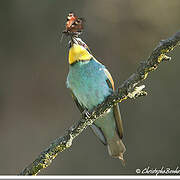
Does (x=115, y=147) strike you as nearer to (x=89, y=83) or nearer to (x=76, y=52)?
(x=89, y=83)

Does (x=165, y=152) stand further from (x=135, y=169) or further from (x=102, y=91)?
(x=102, y=91)

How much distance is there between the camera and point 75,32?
203 centimetres

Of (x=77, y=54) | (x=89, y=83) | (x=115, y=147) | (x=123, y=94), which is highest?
(x=77, y=54)

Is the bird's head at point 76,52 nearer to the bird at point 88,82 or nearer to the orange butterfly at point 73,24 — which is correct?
the bird at point 88,82

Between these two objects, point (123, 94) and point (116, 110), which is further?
point (116, 110)

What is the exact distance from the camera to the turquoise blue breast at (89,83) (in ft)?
7.00

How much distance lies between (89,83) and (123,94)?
0.63m

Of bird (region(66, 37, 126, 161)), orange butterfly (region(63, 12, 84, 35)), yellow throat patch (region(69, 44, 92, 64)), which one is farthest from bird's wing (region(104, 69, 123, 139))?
orange butterfly (region(63, 12, 84, 35))

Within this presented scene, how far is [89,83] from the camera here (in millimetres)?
2174

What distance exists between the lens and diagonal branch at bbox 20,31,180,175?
1.43 m

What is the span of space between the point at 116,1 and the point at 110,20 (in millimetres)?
220

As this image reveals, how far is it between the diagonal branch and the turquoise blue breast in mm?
373

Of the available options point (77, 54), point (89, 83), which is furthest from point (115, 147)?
point (77, 54)

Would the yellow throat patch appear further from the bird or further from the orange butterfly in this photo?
the orange butterfly
